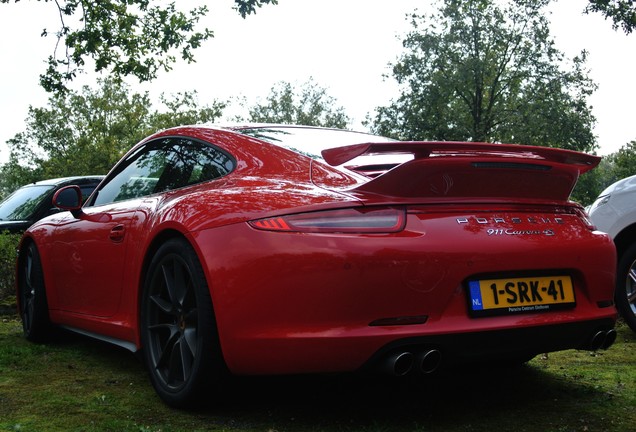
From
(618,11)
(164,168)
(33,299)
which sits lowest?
(33,299)

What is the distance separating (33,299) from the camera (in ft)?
16.9

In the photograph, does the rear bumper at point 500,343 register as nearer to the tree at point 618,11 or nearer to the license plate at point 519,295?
the license plate at point 519,295

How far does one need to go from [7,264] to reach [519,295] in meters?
6.50

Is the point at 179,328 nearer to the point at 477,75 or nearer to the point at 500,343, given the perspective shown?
the point at 500,343

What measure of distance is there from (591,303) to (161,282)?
6.47ft

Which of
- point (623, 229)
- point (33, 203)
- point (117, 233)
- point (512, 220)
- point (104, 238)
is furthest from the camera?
point (33, 203)

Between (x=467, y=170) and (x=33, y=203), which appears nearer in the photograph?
(x=467, y=170)

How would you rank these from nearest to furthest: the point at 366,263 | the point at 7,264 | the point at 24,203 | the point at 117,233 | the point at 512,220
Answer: the point at 366,263, the point at 512,220, the point at 117,233, the point at 7,264, the point at 24,203

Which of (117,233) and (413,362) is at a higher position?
(117,233)

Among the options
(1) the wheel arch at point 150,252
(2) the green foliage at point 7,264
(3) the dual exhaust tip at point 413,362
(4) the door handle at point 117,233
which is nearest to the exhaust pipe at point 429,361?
(3) the dual exhaust tip at point 413,362

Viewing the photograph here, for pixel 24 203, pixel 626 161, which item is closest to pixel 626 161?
pixel 626 161

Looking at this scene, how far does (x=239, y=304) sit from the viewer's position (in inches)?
115

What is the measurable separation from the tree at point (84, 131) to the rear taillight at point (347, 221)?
54.4m

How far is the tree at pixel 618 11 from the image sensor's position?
13570 millimetres
